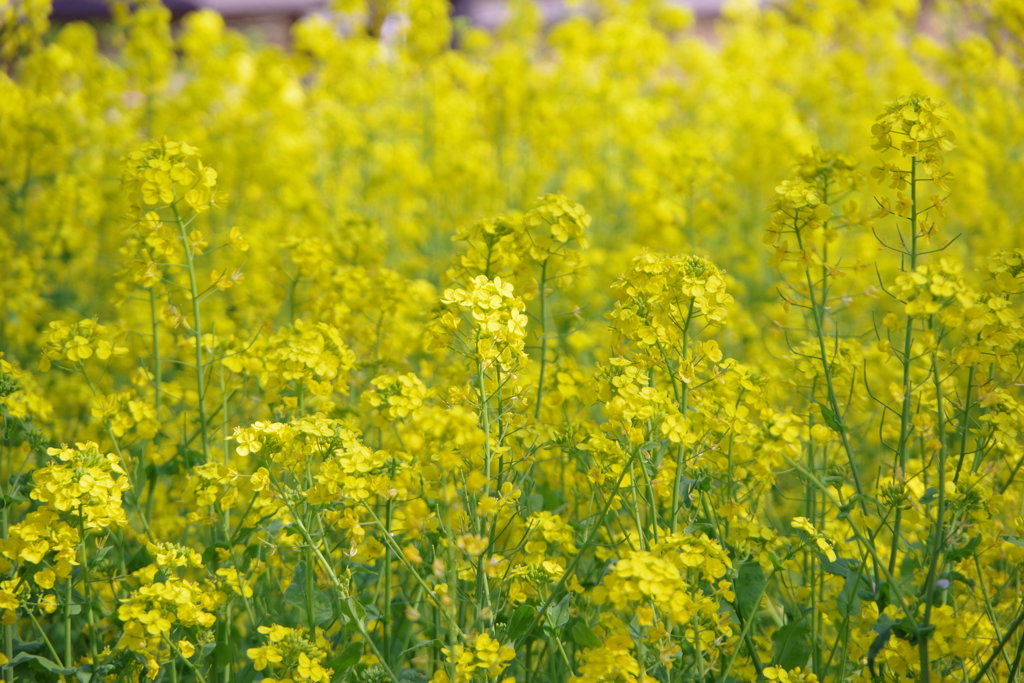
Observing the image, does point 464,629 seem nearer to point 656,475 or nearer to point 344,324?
point 656,475

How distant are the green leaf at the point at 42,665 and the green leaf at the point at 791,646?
6.09 feet

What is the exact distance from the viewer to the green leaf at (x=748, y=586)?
2246mm

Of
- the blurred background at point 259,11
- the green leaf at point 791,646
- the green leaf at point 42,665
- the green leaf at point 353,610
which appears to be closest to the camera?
the green leaf at point 353,610

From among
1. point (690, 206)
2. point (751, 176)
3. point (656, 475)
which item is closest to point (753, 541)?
point (656, 475)

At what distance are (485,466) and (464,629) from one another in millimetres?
626

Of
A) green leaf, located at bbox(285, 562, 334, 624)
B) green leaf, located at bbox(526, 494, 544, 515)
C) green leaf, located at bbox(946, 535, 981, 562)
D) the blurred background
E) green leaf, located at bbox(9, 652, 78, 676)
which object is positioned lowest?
green leaf, located at bbox(9, 652, 78, 676)

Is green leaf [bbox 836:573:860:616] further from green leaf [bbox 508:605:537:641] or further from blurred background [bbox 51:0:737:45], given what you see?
blurred background [bbox 51:0:737:45]

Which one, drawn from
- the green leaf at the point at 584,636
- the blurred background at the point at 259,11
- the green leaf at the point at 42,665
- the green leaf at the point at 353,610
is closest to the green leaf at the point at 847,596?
the green leaf at the point at 584,636

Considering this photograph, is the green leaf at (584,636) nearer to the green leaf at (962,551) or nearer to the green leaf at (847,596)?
the green leaf at (847,596)

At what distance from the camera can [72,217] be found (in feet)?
15.5

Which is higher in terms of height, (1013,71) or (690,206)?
(1013,71)

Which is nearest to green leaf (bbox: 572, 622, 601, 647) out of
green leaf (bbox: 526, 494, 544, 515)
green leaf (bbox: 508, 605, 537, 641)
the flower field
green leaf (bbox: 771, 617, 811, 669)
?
the flower field

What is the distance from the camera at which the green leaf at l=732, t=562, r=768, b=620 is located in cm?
225

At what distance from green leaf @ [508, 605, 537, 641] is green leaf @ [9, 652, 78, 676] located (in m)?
1.14
